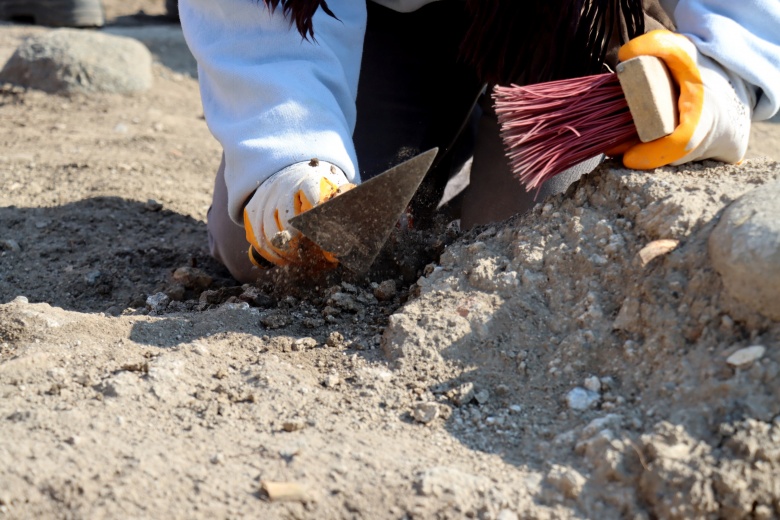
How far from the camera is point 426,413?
117 cm

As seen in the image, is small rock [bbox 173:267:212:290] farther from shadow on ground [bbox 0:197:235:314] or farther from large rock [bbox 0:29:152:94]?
large rock [bbox 0:29:152:94]

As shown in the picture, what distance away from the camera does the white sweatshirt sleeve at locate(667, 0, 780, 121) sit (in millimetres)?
1416

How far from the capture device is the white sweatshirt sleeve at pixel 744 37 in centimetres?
142

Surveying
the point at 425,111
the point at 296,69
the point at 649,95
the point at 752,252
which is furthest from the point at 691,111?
the point at 425,111

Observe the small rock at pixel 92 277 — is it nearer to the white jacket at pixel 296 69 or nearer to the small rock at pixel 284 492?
the white jacket at pixel 296 69

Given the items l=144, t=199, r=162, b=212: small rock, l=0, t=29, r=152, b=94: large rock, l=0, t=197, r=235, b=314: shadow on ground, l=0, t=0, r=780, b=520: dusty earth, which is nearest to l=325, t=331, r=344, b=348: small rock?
l=0, t=0, r=780, b=520: dusty earth

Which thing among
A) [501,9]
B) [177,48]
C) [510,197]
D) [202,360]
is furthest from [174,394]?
[177,48]

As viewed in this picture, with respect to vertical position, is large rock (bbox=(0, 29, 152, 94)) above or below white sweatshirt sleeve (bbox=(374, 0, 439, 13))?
below

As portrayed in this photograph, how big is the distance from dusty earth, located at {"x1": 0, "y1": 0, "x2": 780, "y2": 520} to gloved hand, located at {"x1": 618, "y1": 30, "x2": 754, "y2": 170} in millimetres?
37

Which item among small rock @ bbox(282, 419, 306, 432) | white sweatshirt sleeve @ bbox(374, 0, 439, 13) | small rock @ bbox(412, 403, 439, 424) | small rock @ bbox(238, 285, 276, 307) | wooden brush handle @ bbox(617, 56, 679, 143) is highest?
wooden brush handle @ bbox(617, 56, 679, 143)

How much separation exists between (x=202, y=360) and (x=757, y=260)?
0.81 meters

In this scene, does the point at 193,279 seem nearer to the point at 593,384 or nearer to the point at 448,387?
the point at 448,387

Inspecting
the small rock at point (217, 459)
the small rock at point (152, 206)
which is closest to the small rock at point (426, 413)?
the small rock at point (217, 459)

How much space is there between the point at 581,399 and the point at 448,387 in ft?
0.63
